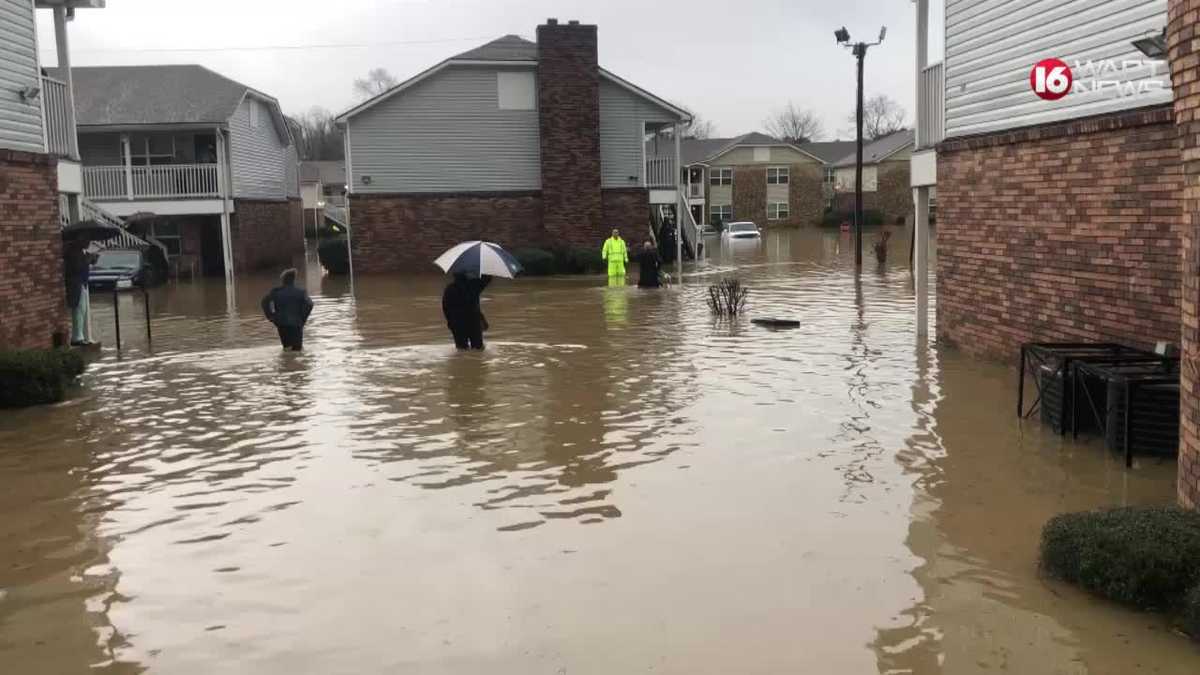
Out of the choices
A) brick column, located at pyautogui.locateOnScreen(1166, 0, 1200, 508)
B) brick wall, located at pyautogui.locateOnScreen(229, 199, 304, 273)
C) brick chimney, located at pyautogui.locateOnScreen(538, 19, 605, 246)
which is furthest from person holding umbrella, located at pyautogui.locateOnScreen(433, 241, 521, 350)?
brick wall, located at pyautogui.locateOnScreen(229, 199, 304, 273)

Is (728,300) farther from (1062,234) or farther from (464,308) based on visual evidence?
(1062,234)

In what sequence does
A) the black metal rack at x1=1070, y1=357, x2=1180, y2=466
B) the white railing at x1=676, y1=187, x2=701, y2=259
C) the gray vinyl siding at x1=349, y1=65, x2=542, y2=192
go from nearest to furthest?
the black metal rack at x1=1070, y1=357, x2=1180, y2=466 → the gray vinyl siding at x1=349, y1=65, x2=542, y2=192 → the white railing at x1=676, y1=187, x2=701, y2=259

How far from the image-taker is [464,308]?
613 inches

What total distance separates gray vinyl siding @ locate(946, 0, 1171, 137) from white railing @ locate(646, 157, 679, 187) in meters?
22.3

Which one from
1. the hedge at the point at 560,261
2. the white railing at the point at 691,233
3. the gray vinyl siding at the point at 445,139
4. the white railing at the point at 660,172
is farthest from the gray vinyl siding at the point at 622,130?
the white railing at the point at 691,233

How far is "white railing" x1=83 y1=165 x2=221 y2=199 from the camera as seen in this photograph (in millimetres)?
35094

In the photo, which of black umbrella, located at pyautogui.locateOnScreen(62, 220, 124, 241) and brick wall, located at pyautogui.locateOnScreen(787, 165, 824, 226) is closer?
black umbrella, located at pyautogui.locateOnScreen(62, 220, 124, 241)

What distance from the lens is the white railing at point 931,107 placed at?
598 inches

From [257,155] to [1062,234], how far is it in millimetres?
35051

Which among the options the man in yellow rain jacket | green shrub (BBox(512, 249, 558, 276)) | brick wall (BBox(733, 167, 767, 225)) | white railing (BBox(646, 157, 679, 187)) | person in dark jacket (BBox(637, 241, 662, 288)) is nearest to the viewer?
person in dark jacket (BBox(637, 241, 662, 288))

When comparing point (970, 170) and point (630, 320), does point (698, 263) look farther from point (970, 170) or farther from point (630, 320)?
point (970, 170)

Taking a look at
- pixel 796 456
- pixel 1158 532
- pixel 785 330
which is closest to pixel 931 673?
pixel 1158 532

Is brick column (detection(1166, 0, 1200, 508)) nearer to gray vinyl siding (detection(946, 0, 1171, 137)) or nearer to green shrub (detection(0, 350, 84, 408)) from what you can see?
gray vinyl siding (detection(946, 0, 1171, 137))

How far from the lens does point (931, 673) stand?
195 inches
